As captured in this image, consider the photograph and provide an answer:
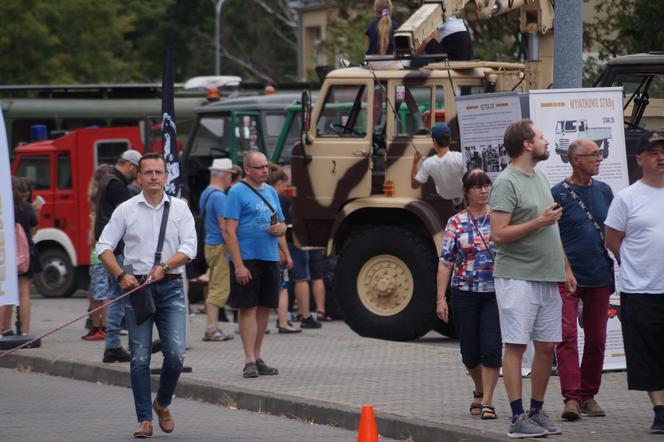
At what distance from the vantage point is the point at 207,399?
1161 centimetres

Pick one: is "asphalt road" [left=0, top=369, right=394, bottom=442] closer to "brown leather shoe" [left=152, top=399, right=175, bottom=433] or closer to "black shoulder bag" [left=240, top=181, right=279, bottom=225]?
"brown leather shoe" [left=152, top=399, right=175, bottom=433]

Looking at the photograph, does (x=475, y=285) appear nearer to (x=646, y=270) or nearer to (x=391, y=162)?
(x=646, y=270)

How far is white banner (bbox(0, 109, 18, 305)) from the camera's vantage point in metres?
11.0

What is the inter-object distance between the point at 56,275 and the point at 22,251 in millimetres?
9832

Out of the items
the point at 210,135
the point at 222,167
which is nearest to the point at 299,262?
the point at 222,167

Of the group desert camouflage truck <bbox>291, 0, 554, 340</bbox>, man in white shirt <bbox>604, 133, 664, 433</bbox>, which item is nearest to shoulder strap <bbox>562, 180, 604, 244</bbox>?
man in white shirt <bbox>604, 133, 664, 433</bbox>

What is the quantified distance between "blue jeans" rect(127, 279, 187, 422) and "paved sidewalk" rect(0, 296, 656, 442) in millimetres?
1315

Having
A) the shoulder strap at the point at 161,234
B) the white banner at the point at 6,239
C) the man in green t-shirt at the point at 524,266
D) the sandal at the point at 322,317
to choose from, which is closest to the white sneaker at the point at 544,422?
the man in green t-shirt at the point at 524,266

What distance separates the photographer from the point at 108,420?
10562 mm

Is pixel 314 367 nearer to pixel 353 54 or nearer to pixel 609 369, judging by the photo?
pixel 609 369

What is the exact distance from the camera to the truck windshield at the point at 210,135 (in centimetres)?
2212

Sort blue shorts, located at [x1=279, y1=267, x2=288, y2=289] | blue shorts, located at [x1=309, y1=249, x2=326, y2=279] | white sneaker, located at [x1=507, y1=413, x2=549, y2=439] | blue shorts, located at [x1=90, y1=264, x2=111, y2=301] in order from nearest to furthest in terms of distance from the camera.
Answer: white sneaker, located at [x1=507, y1=413, x2=549, y2=439]
blue shorts, located at [x1=90, y1=264, x2=111, y2=301]
blue shorts, located at [x1=279, y1=267, x2=288, y2=289]
blue shorts, located at [x1=309, y1=249, x2=326, y2=279]

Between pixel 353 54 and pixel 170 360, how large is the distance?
25.2 metres

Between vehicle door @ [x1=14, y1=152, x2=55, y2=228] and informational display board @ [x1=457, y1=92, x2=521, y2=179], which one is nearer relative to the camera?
informational display board @ [x1=457, y1=92, x2=521, y2=179]
